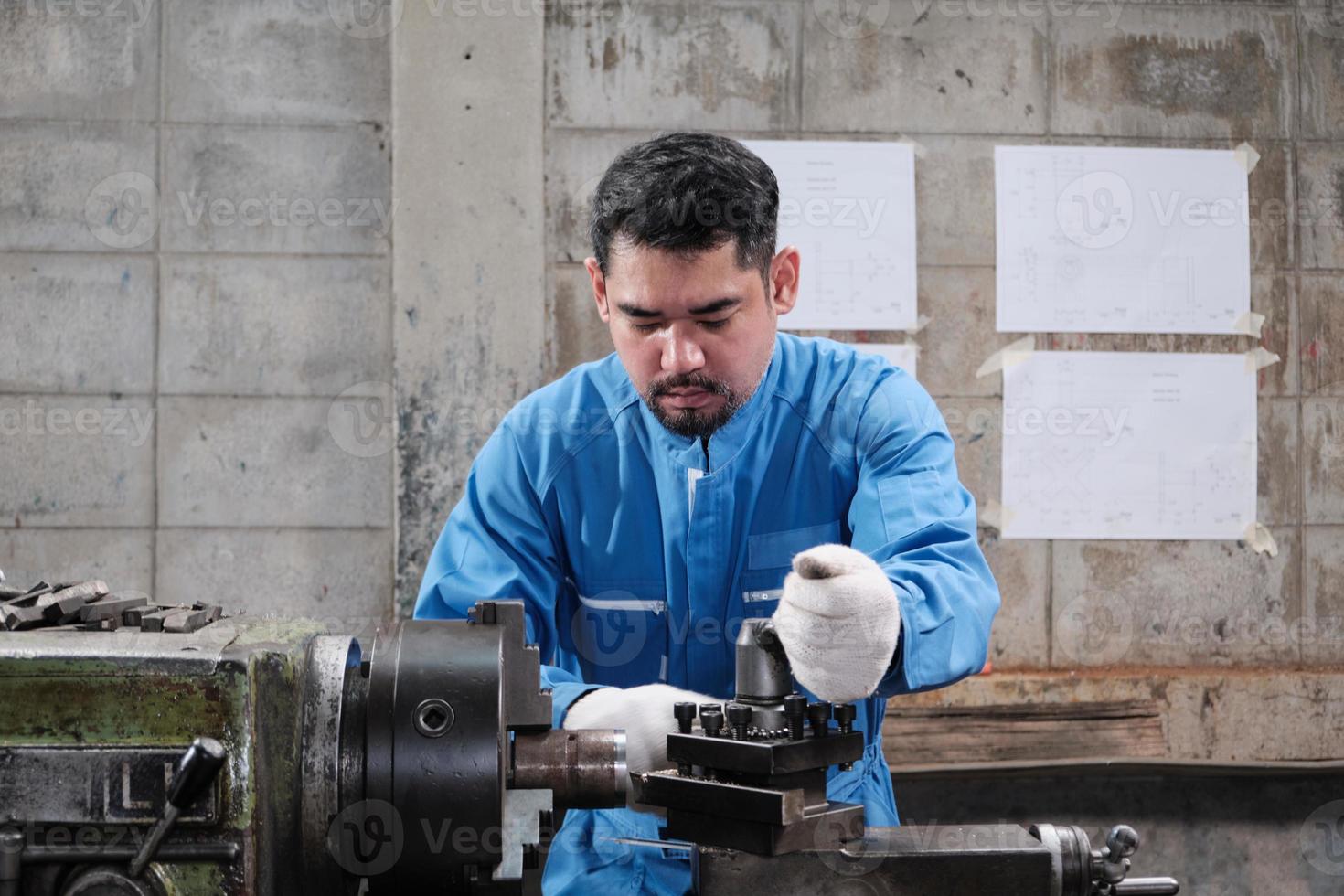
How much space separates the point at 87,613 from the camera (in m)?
0.89

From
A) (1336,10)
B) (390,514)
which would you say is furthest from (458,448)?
(1336,10)

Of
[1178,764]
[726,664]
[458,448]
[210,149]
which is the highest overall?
[210,149]

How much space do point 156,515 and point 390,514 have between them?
606 mm

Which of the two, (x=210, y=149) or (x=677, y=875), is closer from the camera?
(x=677, y=875)

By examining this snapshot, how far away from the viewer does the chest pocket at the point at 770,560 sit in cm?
163

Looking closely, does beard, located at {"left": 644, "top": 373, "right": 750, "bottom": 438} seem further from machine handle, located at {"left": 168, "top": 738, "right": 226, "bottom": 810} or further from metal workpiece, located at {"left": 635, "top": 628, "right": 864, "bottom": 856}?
machine handle, located at {"left": 168, "top": 738, "right": 226, "bottom": 810}

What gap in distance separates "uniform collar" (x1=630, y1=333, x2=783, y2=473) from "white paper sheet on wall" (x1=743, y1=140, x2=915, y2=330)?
1.10 m

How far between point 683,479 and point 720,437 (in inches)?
3.4

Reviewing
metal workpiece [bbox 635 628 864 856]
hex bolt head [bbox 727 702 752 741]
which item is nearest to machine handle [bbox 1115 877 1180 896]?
metal workpiece [bbox 635 628 864 856]

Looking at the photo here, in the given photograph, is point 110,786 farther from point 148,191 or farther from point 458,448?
point 148,191

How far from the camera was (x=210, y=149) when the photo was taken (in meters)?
2.78

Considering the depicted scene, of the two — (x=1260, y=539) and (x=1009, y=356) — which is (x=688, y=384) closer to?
(x=1009, y=356)

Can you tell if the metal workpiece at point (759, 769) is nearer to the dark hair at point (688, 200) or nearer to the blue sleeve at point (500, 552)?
the blue sleeve at point (500, 552)

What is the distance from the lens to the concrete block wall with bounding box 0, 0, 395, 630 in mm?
2762
